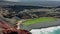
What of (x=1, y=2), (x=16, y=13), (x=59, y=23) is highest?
(x=1, y=2)

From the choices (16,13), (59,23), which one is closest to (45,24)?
(59,23)

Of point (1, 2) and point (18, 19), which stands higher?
point (1, 2)

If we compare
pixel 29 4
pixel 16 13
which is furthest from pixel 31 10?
pixel 16 13

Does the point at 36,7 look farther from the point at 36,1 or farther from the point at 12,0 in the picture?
the point at 12,0

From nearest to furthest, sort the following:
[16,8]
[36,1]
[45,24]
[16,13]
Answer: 1. [45,24]
2. [16,13]
3. [16,8]
4. [36,1]

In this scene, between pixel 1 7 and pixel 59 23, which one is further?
pixel 1 7

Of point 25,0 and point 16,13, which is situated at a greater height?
point 25,0

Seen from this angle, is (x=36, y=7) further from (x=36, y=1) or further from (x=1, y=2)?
(x=1, y=2)

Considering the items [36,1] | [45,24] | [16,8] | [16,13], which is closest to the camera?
[45,24]

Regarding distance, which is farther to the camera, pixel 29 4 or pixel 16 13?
pixel 29 4
